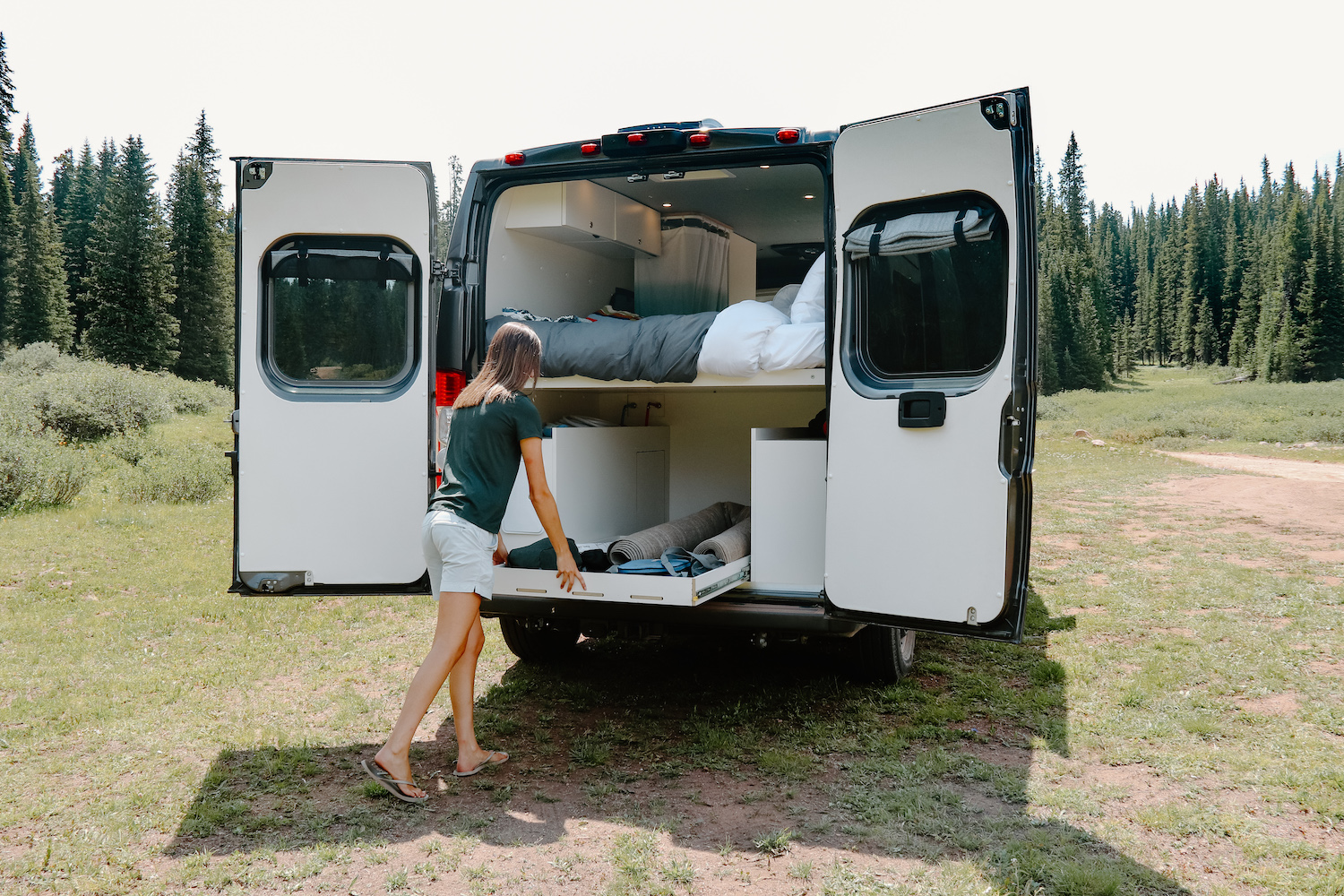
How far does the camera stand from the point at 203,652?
18.3 feet

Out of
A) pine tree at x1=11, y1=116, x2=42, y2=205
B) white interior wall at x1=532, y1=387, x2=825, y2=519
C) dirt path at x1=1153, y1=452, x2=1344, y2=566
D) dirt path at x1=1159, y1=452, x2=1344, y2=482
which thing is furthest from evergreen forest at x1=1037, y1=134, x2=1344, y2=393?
pine tree at x1=11, y1=116, x2=42, y2=205

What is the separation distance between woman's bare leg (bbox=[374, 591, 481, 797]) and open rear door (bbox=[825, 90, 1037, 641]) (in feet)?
4.51

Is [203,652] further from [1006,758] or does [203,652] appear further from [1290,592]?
[1290,592]

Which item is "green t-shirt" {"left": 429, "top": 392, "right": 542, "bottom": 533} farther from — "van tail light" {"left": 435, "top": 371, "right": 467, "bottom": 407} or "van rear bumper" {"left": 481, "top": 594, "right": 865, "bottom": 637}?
"van tail light" {"left": 435, "top": 371, "right": 467, "bottom": 407}

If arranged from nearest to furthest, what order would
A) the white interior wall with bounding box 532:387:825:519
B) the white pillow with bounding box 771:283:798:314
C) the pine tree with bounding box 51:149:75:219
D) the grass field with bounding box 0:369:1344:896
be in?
the grass field with bounding box 0:369:1344:896 → the white pillow with bounding box 771:283:798:314 → the white interior wall with bounding box 532:387:825:519 → the pine tree with bounding box 51:149:75:219

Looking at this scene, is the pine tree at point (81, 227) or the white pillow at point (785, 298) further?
the pine tree at point (81, 227)

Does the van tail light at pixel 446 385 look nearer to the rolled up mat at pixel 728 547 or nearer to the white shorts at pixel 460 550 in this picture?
the white shorts at pixel 460 550

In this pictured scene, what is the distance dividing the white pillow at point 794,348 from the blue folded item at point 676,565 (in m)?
0.84

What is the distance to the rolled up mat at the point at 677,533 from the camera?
4.38 meters

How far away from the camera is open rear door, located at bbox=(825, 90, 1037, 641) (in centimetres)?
332

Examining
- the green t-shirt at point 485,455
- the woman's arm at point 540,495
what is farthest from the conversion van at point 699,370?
the green t-shirt at point 485,455

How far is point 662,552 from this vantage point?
14.9ft

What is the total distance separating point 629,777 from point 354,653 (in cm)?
244

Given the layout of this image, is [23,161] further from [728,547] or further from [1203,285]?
[1203,285]
